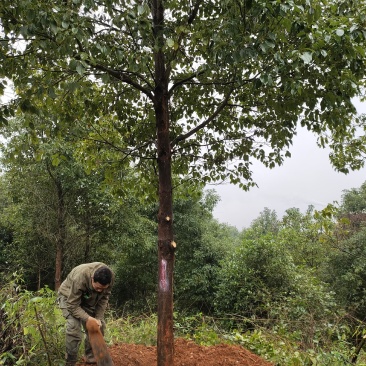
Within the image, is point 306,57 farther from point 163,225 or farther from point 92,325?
point 92,325

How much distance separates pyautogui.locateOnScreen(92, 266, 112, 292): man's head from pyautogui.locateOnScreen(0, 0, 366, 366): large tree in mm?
548

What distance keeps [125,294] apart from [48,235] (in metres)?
7.79

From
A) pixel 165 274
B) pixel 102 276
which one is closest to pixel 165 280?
pixel 165 274

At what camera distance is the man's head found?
3707 millimetres

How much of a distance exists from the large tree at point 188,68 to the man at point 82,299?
61cm

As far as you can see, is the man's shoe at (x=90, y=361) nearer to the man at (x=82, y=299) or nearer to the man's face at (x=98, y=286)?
the man at (x=82, y=299)

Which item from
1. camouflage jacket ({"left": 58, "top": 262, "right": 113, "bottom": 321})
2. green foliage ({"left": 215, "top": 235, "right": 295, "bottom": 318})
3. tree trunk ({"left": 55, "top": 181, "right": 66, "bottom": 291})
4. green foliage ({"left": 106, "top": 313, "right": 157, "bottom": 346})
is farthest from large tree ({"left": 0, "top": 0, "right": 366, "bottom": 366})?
tree trunk ({"left": 55, "top": 181, "right": 66, "bottom": 291})

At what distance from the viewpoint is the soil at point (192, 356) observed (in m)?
3.95

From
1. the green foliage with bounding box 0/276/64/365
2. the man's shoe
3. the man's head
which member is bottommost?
the man's shoe

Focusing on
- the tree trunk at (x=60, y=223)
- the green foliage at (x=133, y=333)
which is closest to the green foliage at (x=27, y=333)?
the green foliage at (x=133, y=333)

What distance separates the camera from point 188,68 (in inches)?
187

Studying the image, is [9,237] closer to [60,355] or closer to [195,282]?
[195,282]

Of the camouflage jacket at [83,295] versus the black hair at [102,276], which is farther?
the camouflage jacket at [83,295]

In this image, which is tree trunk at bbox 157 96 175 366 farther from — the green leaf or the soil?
the green leaf
